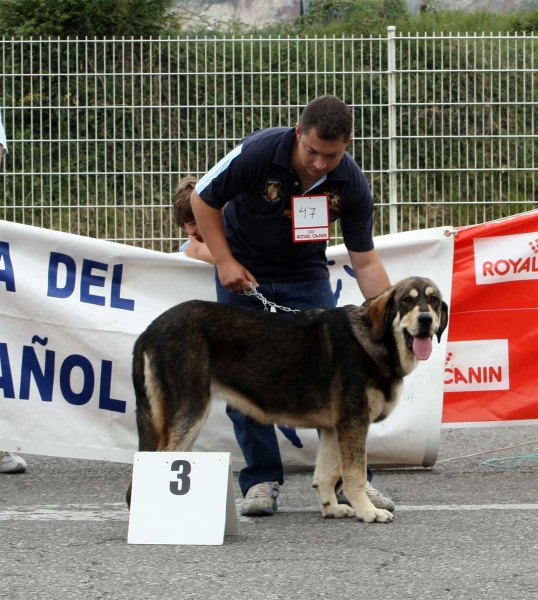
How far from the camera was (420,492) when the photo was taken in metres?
6.02

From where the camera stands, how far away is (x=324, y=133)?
203 inches

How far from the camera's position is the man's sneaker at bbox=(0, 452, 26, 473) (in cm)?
661

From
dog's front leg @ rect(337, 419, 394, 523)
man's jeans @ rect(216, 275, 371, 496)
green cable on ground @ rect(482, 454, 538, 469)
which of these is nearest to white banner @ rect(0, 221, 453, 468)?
green cable on ground @ rect(482, 454, 538, 469)

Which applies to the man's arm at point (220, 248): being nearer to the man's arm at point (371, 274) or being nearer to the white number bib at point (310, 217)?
the white number bib at point (310, 217)

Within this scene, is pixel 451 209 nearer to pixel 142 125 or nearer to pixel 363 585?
pixel 142 125

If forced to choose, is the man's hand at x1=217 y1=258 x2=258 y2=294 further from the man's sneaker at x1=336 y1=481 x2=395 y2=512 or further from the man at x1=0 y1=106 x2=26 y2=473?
the man at x1=0 y1=106 x2=26 y2=473

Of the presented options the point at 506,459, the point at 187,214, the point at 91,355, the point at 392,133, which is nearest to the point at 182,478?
the point at 91,355

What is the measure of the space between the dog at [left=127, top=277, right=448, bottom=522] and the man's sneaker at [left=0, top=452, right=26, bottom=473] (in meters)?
1.63

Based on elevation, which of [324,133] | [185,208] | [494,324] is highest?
[324,133]

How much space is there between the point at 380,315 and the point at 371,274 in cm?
63

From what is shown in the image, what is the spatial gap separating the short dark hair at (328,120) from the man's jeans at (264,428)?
0.90 m

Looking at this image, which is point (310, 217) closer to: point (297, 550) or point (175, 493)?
point (175, 493)

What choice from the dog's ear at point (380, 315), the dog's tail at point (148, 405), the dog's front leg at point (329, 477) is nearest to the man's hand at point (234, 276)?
the dog's tail at point (148, 405)

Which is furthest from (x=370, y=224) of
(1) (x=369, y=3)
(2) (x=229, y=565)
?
(1) (x=369, y=3)
